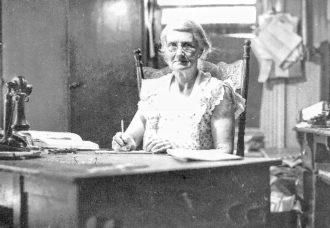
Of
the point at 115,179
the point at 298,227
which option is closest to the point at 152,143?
the point at 115,179

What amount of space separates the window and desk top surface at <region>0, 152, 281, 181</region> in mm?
3945

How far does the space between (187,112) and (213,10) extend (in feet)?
10.3

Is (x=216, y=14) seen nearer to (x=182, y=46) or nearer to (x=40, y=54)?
(x=40, y=54)

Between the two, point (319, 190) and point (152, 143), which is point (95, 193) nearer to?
point (152, 143)

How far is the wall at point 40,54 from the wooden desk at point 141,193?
2.69 meters

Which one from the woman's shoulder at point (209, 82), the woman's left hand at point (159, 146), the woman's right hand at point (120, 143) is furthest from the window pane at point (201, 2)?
the woman's left hand at point (159, 146)

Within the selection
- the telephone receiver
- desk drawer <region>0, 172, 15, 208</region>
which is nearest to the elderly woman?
the telephone receiver

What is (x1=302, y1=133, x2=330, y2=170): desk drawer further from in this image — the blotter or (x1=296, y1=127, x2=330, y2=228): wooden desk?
the blotter

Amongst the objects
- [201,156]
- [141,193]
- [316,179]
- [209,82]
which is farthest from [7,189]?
[316,179]

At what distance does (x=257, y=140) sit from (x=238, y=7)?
4.92ft

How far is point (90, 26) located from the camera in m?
4.80

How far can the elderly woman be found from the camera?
9.80ft

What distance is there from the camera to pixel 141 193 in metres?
1.68

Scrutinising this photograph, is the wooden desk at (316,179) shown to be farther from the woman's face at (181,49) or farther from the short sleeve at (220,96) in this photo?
the woman's face at (181,49)
